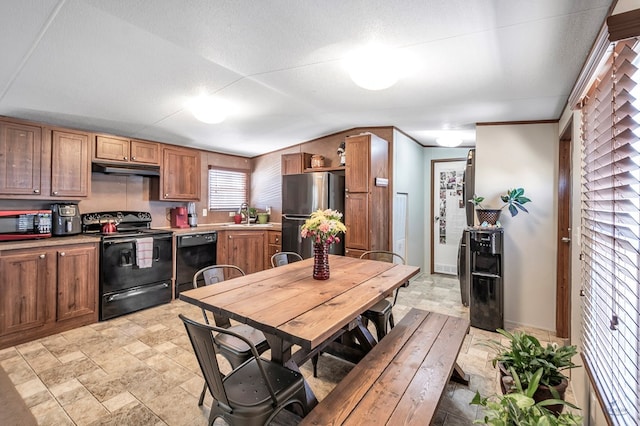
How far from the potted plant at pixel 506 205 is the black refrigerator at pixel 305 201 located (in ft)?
5.65

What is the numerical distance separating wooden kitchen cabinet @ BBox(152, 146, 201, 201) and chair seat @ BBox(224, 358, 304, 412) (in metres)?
3.36

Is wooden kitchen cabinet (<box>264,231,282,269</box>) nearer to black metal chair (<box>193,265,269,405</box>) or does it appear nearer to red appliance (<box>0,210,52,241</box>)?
black metal chair (<box>193,265,269,405</box>)

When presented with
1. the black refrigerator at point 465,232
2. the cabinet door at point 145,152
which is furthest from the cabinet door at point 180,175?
the black refrigerator at point 465,232

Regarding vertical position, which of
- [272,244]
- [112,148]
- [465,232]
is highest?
[112,148]

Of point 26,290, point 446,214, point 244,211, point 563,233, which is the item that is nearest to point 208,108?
point 26,290

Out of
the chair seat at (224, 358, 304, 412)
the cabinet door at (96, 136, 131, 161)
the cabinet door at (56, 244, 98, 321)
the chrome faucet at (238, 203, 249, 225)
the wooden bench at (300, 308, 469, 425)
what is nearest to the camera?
the wooden bench at (300, 308, 469, 425)

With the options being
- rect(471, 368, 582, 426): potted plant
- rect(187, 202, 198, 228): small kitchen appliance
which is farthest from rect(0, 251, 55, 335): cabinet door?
rect(471, 368, 582, 426): potted plant

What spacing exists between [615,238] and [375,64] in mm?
1663

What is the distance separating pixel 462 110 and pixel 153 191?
13.9ft

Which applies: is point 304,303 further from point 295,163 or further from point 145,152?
point 145,152

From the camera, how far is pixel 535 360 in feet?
5.16

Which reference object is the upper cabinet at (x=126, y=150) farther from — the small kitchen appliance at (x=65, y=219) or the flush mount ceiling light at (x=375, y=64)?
the flush mount ceiling light at (x=375, y=64)

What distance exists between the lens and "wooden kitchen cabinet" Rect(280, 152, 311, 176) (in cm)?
479

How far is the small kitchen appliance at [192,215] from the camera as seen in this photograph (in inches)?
188
